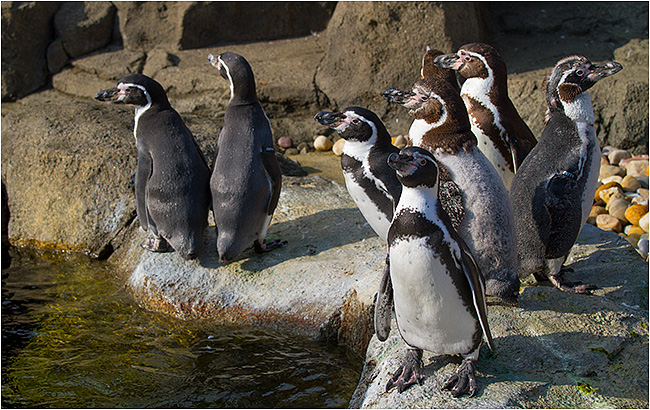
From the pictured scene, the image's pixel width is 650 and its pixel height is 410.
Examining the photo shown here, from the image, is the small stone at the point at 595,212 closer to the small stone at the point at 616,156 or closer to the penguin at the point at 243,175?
the small stone at the point at 616,156

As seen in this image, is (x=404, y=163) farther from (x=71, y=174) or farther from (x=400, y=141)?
(x=400, y=141)

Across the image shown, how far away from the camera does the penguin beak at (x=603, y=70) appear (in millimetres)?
3842

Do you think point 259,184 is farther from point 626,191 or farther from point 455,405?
point 626,191

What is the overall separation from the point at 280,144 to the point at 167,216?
358 centimetres

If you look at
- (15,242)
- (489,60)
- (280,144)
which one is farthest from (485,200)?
(280,144)

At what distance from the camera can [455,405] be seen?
2.78 m

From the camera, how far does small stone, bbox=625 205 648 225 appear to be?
588 centimetres

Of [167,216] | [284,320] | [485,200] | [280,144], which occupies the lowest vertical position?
[280,144]

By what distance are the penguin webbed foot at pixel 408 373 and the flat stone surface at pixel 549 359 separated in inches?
1.4

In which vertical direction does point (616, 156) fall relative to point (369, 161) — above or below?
below

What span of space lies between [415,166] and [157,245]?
2706mm

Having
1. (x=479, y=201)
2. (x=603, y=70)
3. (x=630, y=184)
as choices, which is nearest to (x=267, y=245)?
(x=479, y=201)

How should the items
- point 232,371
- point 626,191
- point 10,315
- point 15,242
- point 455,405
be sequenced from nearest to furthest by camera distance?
point 455,405 < point 232,371 < point 10,315 < point 15,242 < point 626,191

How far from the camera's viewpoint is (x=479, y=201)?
11.1ft
